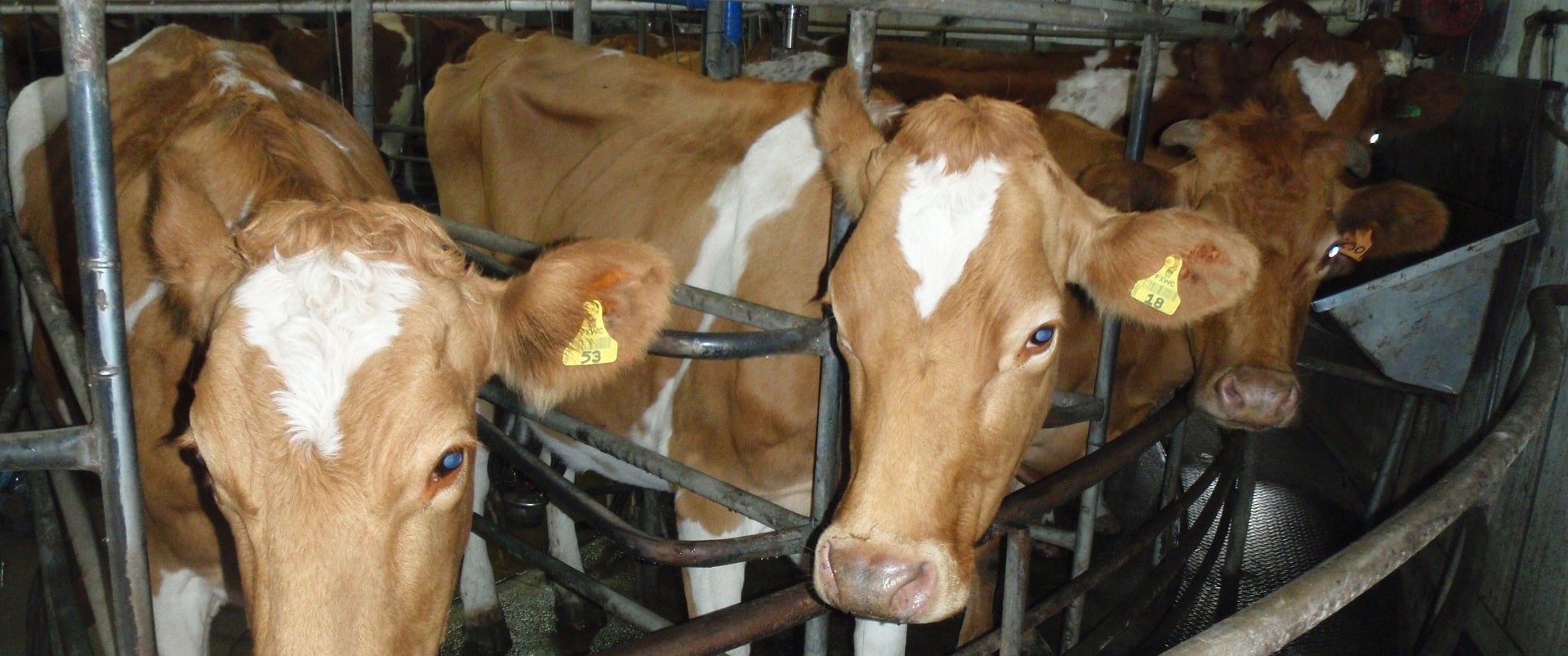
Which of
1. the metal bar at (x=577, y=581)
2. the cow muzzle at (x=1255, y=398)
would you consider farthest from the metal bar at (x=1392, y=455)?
the metal bar at (x=577, y=581)

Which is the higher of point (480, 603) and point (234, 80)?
point (234, 80)

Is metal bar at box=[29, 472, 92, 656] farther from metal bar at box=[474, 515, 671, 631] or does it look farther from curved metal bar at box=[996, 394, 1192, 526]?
curved metal bar at box=[996, 394, 1192, 526]

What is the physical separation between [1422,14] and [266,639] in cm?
575

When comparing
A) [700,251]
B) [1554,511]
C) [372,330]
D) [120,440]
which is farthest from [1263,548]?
[120,440]

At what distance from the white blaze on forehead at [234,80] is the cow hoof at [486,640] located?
2.21m

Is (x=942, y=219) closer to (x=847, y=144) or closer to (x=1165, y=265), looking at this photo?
(x=847, y=144)

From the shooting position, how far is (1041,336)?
1.97m

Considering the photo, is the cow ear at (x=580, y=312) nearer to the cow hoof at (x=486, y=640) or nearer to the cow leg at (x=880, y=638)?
the cow leg at (x=880, y=638)

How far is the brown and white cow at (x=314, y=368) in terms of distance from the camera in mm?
1514

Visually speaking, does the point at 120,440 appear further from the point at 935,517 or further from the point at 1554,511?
the point at 1554,511

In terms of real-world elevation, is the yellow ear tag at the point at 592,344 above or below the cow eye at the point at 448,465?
above

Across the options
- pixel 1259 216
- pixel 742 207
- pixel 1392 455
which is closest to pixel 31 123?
pixel 742 207

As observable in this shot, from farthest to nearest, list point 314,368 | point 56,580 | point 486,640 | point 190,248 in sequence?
point 486,640, point 56,580, point 190,248, point 314,368

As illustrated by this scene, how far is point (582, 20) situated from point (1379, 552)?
3.49m
